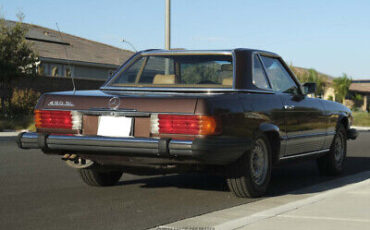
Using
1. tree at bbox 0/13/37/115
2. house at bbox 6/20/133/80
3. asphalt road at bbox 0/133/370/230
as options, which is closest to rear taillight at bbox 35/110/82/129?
asphalt road at bbox 0/133/370/230

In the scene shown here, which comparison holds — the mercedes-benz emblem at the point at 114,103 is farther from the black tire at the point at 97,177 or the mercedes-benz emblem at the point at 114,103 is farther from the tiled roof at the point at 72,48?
the tiled roof at the point at 72,48

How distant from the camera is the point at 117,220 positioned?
19.2 ft

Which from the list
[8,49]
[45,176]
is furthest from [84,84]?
[45,176]

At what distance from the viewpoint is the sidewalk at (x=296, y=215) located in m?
5.41

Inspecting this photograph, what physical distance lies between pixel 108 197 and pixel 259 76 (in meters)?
2.30

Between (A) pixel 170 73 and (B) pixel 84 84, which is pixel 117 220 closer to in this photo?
(A) pixel 170 73

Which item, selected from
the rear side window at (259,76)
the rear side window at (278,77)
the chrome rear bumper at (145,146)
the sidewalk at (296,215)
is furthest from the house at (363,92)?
the chrome rear bumper at (145,146)

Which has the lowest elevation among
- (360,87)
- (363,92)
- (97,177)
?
(97,177)

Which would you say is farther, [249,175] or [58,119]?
[249,175]

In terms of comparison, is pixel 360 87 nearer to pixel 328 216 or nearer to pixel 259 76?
pixel 259 76

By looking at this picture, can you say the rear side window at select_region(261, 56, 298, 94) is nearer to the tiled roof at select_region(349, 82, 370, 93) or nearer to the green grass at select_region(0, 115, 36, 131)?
the green grass at select_region(0, 115, 36, 131)

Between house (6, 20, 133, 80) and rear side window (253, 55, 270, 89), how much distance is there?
1006 inches

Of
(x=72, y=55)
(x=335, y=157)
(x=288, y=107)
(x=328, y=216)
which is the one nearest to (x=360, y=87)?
(x=72, y=55)

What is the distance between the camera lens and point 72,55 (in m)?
38.5
